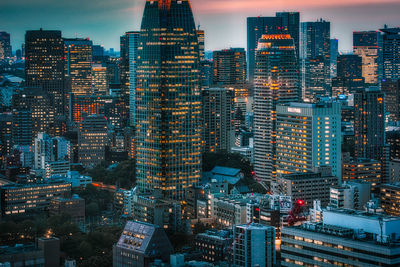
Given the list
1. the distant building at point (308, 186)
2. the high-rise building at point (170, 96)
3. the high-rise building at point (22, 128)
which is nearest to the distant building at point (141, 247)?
the distant building at point (308, 186)

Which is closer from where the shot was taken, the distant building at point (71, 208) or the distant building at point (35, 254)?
the distant building at point (35, 254)

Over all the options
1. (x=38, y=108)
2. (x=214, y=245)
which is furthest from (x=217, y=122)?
(x=214, y=245)

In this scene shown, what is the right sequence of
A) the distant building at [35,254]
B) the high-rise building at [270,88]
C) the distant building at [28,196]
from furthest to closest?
the high-rise building at [270,88] < the distant building at [28,196] < the distant building at [35,254]

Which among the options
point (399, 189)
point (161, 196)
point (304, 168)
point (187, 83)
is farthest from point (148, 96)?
point (399, 189)

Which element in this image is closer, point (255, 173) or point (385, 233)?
point (385, 233)

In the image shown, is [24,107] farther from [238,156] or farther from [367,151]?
[367,151]

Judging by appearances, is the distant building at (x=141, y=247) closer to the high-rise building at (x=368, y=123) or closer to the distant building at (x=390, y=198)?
the distant building at (x=390, y=198)

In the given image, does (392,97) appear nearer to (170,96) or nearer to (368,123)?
(368,123)

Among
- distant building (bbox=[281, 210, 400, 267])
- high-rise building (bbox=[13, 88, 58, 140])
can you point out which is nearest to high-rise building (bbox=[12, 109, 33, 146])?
high-rise building (bbox=[13, 88, 58, 140])
